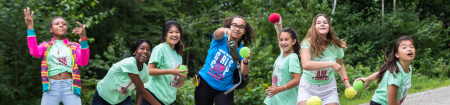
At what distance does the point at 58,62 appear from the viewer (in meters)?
4.07

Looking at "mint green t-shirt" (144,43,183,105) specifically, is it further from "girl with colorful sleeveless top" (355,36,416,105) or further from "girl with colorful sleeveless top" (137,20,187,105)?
"girl with colorful sleeveless top" (355,36,416,105)

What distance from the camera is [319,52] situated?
11.5 ft

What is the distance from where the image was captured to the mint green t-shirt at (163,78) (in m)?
3.73

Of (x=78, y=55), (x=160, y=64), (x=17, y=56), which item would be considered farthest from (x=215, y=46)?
(x=17, y=56)

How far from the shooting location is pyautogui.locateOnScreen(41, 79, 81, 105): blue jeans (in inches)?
157

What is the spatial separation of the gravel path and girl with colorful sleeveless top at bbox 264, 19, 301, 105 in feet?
15.2

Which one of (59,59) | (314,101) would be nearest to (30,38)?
(59,59)

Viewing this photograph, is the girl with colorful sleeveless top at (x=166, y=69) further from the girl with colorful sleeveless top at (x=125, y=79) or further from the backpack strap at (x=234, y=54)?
the backpack strap at (x=234, y=54)

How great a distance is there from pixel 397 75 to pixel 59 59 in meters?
3.68

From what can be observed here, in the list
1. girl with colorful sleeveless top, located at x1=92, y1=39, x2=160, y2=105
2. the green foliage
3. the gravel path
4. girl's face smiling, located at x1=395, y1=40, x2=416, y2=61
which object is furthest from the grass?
girl with colorful sleeveless top, located at x1=92, y1=39, x2=160, y2=105

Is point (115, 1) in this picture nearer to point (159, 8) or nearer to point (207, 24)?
point (159, 8)

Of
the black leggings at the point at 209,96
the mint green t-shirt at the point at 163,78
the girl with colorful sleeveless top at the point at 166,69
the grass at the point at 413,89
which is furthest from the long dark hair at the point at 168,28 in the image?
the grass at the point at 413,89

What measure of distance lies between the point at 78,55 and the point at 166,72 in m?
1.40

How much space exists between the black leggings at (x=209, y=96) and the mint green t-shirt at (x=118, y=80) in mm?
640
